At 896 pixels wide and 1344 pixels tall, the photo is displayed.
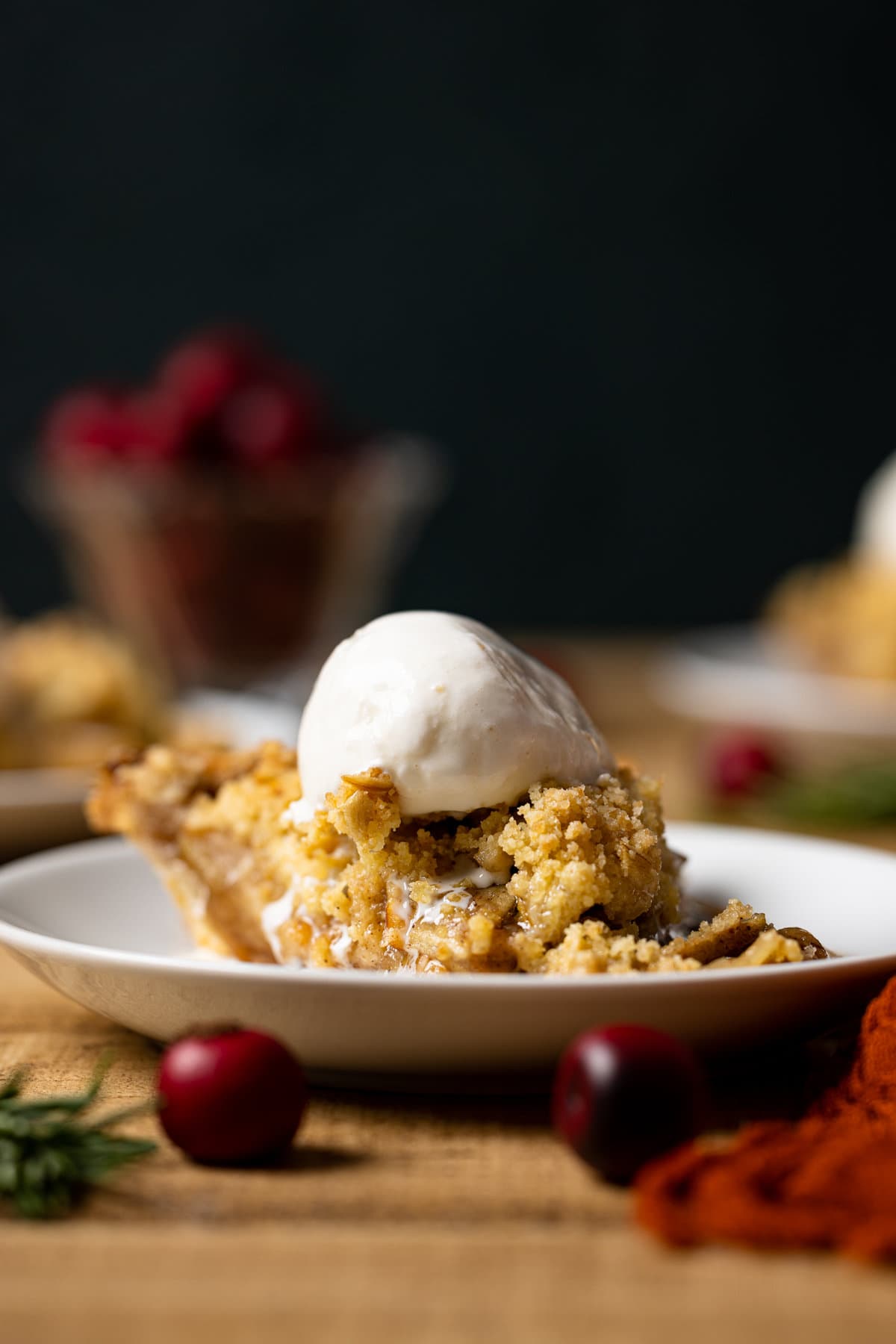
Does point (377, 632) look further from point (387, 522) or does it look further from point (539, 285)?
point (539, 285)

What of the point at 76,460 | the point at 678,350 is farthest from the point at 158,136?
the point at 76,460

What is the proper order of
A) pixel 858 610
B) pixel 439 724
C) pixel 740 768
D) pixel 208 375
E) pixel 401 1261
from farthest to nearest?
1. pixel 858 610
2. pixel 208 375
3. pixel 740 768
4. pixel 439 724
5. pixel 401 1261

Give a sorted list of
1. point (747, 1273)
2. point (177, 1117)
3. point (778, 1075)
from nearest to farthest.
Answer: point (747, 1273) < point (177, 1117) < point (778, 1075)

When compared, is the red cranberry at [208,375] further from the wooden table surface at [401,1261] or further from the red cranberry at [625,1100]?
the red cranberry at [625,1100]

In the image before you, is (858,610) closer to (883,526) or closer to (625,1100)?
(883,526)

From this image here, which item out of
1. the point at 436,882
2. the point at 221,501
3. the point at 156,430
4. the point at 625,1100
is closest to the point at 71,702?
the point at 221,501
